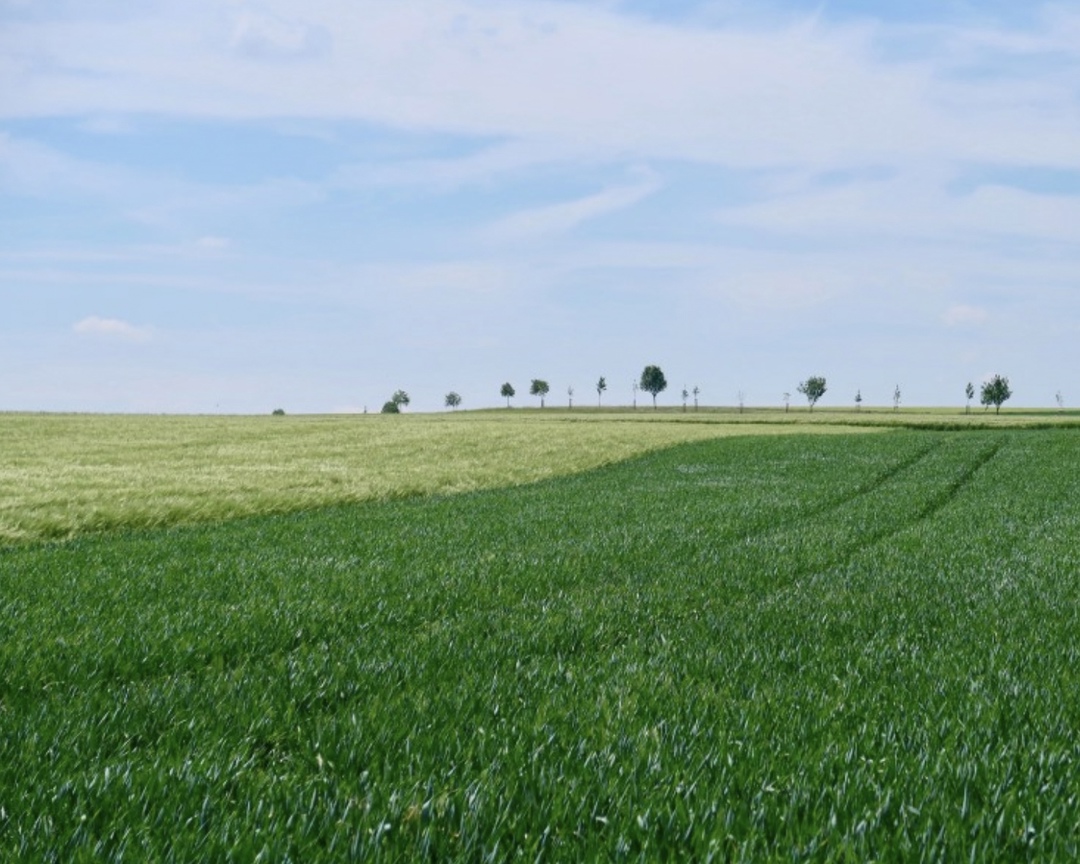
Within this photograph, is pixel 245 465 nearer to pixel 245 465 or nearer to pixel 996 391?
pixel 245 465

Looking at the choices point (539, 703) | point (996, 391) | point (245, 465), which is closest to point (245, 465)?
point (245, 465)

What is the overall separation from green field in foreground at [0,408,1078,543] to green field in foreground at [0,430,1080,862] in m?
8.25

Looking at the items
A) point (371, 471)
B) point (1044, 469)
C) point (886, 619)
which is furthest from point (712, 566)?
point (1044, 469)

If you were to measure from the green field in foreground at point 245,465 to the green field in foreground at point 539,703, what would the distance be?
8.25m

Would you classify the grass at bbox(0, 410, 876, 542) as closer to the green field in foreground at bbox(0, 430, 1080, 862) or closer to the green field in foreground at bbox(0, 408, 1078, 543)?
the green field in foreground at bbox(0, 408, 1078, 543)

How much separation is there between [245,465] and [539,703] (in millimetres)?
31948

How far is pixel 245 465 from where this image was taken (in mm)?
36219

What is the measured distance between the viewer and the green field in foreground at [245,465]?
23453mm

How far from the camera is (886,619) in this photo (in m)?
9.93

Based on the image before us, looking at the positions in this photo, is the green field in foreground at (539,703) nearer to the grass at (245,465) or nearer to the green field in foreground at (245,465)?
the grass at (245,465)

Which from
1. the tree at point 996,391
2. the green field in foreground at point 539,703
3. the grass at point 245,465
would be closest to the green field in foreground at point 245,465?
the grass at point 245,465

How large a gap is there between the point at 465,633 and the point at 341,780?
13.4 ft

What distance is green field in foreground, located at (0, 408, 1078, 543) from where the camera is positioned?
2345 cm

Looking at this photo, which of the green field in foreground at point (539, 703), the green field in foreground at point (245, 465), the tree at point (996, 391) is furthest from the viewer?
the tree at point (996, 391)
